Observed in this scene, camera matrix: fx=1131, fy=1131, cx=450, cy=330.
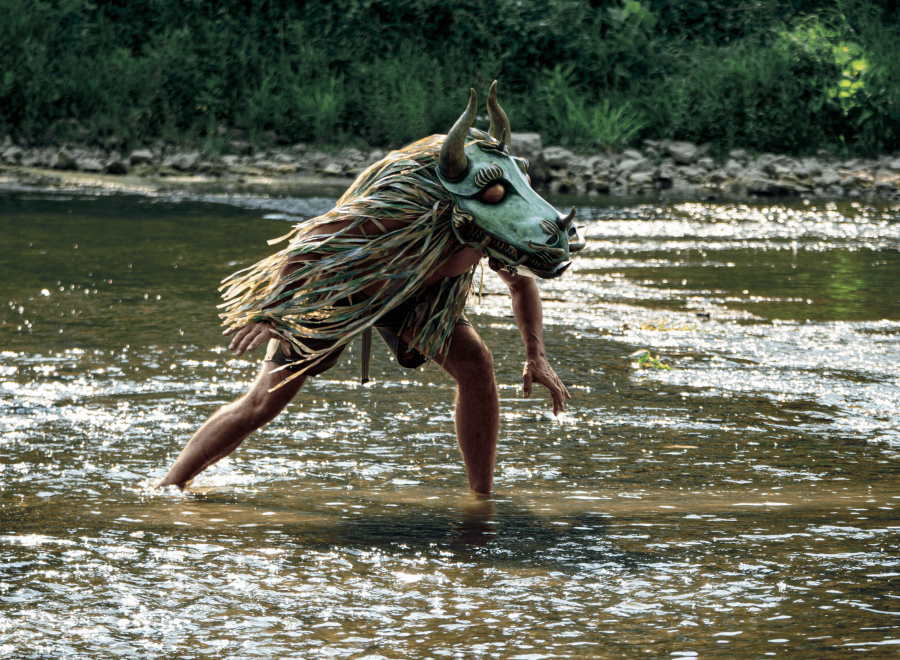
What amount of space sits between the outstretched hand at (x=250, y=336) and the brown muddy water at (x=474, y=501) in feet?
1.75

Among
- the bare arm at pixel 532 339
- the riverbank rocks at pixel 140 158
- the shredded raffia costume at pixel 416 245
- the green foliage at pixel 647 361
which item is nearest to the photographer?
the shredded raffia costume at pixel 416 245

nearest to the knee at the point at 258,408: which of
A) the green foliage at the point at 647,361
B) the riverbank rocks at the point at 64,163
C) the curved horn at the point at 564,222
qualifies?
the curved horn at the point at 564,222

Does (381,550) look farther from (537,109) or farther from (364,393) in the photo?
(537,109)

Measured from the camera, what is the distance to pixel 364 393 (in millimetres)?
5414

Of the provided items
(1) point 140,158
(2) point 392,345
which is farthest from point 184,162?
(2) point 392,345

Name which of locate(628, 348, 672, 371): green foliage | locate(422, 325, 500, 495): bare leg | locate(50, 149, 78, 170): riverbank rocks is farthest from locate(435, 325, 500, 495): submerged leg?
locate(50, 149, 78, 170): riverbank rocks

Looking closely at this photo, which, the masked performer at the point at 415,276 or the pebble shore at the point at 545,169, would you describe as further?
the pebble shore at the point at 545,169

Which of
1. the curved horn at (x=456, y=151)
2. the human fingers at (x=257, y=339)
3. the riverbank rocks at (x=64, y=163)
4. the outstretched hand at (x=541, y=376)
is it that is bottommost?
the riverbank rocks at (x=64, y=163)

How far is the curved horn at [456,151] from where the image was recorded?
344 centimetres

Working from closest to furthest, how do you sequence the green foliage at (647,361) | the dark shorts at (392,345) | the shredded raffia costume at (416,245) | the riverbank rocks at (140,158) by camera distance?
the shredded raffia costume at (416,245), the dark shorts at (392,345), the green foliage at (647,361), the riverbank rocks at (140,158)

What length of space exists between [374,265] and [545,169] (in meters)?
12.8

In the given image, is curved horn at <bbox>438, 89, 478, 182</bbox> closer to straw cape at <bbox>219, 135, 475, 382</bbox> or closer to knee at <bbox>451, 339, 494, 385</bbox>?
straw cape at <bbox>219, 135, 475, 382</bbox>

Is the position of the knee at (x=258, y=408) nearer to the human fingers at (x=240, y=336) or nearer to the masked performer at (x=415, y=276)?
the masked performer at (x=415, y=276)

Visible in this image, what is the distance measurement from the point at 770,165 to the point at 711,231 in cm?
533
